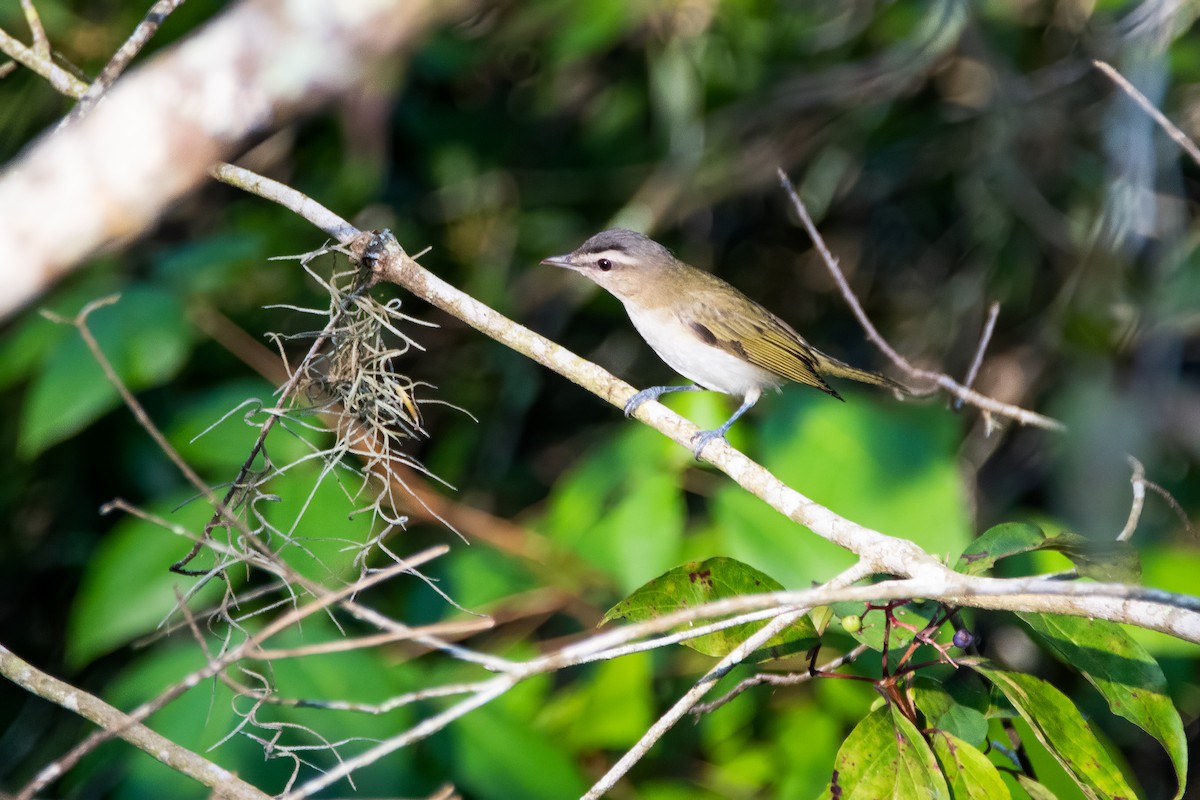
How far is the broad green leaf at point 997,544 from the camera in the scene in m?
2.19

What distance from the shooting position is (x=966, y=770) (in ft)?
6.61

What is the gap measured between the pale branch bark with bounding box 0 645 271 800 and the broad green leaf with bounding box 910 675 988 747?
1.25m

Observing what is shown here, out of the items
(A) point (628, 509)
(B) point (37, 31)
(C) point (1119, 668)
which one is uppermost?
(B) point (37, 31)

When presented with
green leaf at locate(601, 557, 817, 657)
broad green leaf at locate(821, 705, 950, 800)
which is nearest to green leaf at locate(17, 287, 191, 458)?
green leaf at locate(601, 557, 817, 657)

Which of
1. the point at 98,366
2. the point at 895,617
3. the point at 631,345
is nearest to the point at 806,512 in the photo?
the point at 895,617

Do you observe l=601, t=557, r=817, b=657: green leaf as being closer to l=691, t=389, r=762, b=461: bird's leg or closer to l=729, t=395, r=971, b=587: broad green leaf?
l=691, t=389, r=762, b=461: bird's leg

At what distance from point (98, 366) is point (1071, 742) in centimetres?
306

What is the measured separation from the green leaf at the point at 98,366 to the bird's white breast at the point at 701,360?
1.73 meters

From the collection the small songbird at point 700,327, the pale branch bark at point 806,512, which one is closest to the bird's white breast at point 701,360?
the small songbird at point 700,327

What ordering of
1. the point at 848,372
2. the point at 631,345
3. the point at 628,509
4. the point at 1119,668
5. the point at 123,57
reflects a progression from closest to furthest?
the point at 1119,668
the point at 123,57
the point at 628,509
the point at 848,372
the point at 631,345

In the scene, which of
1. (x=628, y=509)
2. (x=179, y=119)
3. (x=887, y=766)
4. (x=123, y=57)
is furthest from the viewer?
(x=628, y=509)

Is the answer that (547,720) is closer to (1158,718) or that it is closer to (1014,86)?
(1158,718)

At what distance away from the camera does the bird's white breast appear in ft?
14.0

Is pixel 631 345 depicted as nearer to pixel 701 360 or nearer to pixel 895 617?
pixel 701 360
